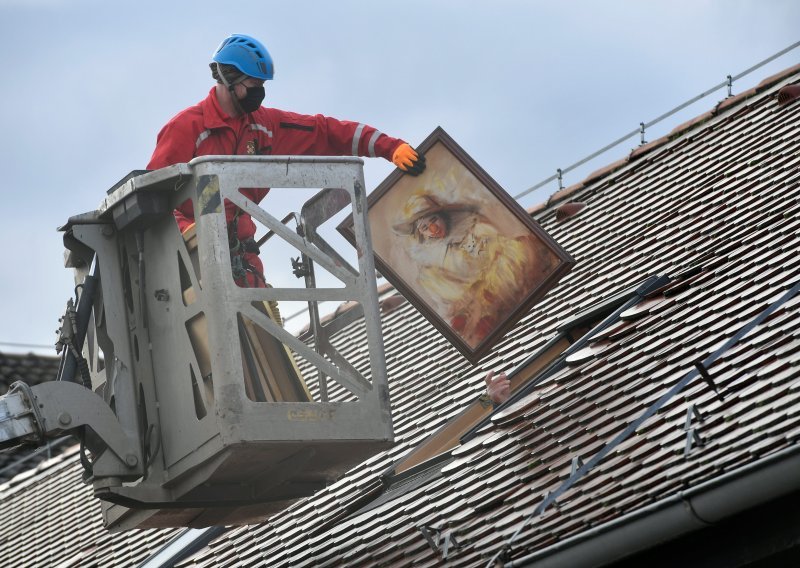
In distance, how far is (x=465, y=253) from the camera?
370 inches

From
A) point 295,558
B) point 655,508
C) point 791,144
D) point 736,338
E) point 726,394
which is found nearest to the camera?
point 655,508

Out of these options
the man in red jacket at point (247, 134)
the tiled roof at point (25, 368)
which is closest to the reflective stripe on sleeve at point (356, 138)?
the man in red jacket at point (247, 134)

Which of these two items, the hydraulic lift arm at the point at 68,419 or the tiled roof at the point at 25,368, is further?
the tiled roof at the point at 25,368

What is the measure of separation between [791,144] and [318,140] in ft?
10.6

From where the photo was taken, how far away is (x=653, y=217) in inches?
417

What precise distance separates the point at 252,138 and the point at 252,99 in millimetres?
257

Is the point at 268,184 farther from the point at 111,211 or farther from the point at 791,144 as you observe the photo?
the point at 791,144

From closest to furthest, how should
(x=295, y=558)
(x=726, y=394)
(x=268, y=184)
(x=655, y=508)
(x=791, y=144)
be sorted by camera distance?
(x=655, y=508), (x=726, y=394), (x=268, y=184), (x=295, y=558), (x=791, y=144)

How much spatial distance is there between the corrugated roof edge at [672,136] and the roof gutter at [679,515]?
5.99 m

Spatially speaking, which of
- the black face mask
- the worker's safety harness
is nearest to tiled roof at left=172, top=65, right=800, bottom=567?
the worker's safety harness

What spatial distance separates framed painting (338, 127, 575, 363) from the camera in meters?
9.27

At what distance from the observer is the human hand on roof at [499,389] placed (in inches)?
364

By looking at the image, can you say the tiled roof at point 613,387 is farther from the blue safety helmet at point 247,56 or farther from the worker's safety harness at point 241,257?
the blue safety helmet at point 247,56

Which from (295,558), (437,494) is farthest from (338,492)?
(437,494)
